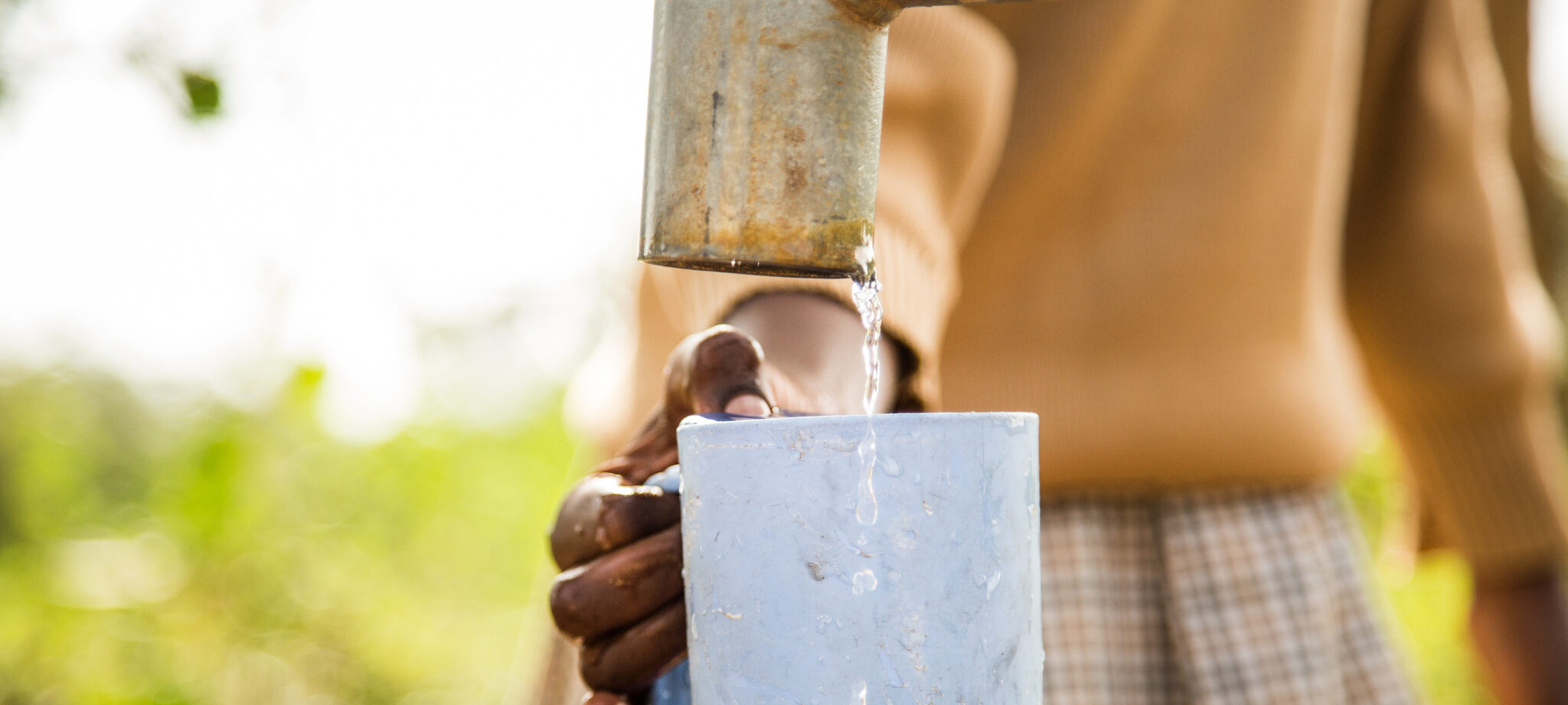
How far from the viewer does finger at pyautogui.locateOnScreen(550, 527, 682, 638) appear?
0.72 m

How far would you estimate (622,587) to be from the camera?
721mm

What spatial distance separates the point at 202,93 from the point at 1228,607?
1.55m

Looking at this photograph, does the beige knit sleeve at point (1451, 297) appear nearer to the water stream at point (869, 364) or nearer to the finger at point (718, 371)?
the water stream at point (869, 364)

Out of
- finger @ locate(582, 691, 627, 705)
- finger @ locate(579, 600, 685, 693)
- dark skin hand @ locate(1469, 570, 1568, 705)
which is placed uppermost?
finger @ locate(579, 600, 685, 693)

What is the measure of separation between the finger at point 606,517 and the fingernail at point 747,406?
69mm

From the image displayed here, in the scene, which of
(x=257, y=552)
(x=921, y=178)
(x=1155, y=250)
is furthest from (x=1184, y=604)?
(x=257, y=552)

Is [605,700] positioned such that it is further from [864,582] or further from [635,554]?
[864,582]

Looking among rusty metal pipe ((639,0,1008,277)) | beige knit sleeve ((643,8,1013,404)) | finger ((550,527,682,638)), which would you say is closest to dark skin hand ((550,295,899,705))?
finger ((550,527,682,638))

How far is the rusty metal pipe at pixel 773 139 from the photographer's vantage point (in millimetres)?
658

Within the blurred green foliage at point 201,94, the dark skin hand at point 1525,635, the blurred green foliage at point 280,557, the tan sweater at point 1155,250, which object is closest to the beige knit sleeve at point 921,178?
the tan sweater at point 1155,250

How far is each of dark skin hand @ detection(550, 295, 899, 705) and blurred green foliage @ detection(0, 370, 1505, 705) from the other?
107cm

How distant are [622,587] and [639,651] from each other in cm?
4

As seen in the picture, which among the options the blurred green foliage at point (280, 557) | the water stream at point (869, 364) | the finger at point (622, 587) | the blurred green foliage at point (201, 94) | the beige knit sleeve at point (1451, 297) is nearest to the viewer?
the water stream at point (869, 364)

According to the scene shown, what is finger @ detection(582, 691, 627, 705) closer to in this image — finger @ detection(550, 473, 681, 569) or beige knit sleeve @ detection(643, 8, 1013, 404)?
finger @ detection(550, 473, 681, 569)
